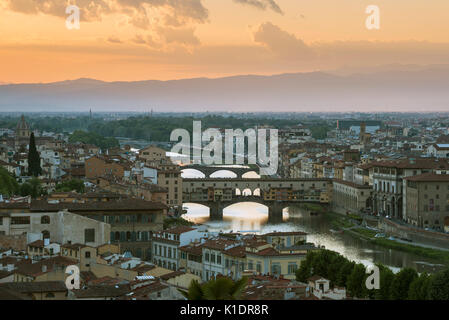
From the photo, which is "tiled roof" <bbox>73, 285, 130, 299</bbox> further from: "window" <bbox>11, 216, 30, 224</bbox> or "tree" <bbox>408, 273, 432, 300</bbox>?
"window" <bbox>11, 216, 30, 224</bbox>

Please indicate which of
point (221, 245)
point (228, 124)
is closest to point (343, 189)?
point (221, 245)

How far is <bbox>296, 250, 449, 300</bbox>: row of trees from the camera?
42.1ft

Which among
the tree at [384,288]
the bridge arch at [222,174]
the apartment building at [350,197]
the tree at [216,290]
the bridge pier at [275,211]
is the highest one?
the tree at [216,290]

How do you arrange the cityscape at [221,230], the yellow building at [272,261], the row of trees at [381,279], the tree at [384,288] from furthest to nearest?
1. the yellow building at [272,261]
2. the tree at [384,288]
3. the row of trees at [381,279]
4. the cityscape at [221,230]

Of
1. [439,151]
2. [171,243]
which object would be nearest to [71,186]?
[171,243]

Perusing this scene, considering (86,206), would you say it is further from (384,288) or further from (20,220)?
(384,288)

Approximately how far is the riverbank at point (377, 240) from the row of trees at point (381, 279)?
7.04m

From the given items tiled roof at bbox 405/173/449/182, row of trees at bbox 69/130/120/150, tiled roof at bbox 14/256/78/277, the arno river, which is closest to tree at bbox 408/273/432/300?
tiled roof at bbox 14/256/78/277

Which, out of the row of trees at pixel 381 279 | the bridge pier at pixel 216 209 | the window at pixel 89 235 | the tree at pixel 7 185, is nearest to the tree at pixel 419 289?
the row of trees at pixel 381 279

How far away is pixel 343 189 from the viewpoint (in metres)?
34.8

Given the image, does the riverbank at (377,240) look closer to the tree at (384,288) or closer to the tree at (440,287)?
the tree at (384,288)

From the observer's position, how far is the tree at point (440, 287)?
491 inches

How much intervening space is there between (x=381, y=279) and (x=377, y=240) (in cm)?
1174

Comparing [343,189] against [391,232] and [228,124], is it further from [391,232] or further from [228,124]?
[228,124]
